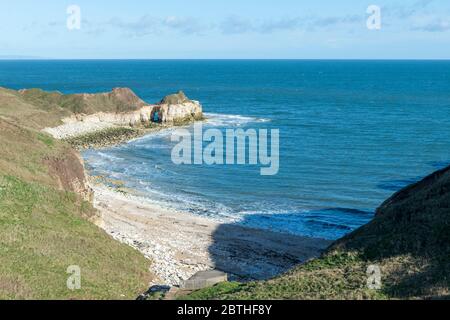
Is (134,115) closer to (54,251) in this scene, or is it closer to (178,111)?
(178,111)

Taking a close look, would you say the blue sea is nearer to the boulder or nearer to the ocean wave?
the ocean wave

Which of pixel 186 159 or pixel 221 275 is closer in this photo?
pixel 221 275

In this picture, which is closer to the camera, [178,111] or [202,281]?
[202,281]

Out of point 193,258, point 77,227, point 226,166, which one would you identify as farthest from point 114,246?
point 226,166

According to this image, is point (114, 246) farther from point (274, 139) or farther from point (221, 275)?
point (274, 139)

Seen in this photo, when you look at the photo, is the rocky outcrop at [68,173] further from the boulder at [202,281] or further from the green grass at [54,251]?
the boulder at [202,281]

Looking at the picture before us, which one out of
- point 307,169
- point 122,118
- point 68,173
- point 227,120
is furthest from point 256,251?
point 227,120
